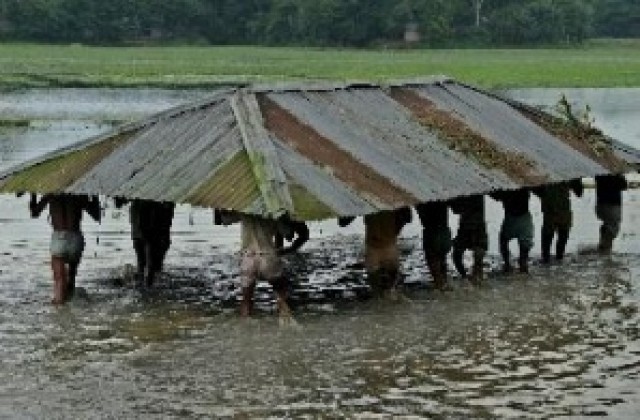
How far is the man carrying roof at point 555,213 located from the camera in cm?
1942

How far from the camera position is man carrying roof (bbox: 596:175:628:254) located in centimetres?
2047

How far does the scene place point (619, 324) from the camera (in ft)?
51.1

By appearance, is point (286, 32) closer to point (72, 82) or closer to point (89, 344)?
point (72, 82)

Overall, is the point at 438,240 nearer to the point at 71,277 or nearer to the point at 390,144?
the point at 390,144

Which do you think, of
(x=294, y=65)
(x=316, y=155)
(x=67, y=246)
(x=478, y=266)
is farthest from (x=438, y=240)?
(x=294, y=65)

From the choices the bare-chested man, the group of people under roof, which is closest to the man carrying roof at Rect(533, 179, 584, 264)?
the group of people under roof

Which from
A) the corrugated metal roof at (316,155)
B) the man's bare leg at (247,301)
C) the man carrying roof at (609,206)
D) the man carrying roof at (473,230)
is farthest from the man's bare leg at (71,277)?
the man carrying roof at (609,206)

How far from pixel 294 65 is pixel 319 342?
58391 millimetres

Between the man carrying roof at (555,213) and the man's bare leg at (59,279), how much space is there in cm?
671

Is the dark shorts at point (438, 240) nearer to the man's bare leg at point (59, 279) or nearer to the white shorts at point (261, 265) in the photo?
the white shorts at point (261, 265)

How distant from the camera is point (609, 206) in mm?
20516

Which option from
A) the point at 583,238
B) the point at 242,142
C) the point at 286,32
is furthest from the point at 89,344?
the point at 286,32

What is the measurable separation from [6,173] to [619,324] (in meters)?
7.70

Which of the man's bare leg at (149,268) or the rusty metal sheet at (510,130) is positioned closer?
the man's bare leg at (149,268)
